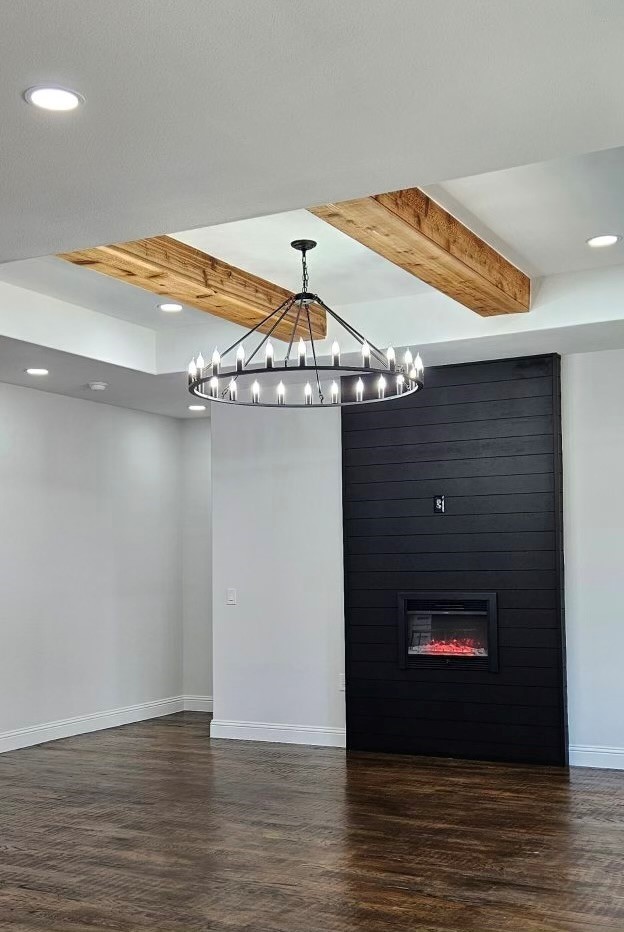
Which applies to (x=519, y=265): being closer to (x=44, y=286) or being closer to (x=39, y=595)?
(x=44, y=286)

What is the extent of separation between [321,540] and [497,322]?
224cm

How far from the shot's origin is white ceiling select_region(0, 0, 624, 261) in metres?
2.38

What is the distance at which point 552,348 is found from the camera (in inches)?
252

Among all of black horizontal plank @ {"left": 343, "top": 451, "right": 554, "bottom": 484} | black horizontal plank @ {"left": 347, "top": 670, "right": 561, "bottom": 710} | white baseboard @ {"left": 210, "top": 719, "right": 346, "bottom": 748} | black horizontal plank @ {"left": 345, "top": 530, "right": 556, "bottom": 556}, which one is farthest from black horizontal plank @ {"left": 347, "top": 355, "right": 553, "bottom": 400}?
white baseboard @ {"left": 210, "top": 719, "right": 346, "bottom": 748}

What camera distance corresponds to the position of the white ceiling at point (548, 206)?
4.22 metres

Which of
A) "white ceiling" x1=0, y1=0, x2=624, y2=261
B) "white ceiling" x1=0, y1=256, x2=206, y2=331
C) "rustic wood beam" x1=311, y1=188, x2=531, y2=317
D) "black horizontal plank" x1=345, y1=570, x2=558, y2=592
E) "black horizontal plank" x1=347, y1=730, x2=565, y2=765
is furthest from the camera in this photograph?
"black horizontal plank" x1=345, y1=570, x2=558, y2=592

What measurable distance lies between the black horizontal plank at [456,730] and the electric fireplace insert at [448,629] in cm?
A: 39

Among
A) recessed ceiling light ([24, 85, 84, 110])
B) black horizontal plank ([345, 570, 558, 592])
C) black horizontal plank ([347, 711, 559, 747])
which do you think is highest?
recessed ceiling light ([24, 85, 84, 110])

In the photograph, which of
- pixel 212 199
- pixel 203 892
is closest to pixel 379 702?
pixel 203 892

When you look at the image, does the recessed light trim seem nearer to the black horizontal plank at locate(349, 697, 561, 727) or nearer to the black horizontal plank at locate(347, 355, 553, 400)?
the black horizontal plank at locate(347, 355, 553, 400)

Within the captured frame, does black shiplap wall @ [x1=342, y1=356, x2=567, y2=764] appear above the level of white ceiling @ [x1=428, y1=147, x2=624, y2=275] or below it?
below

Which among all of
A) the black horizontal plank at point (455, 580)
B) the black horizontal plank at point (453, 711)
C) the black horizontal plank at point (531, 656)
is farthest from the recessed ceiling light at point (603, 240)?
the black horizontal plank at point (453, 711)

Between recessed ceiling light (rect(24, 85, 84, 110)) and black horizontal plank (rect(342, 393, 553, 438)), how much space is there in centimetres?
442

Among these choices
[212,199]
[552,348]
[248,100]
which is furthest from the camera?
[552,348]
